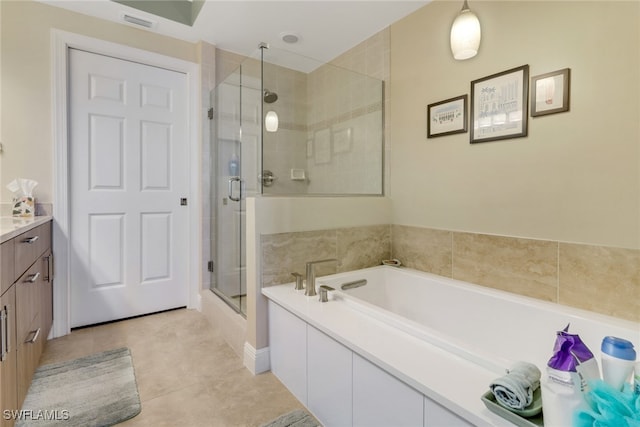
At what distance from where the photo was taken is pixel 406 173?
2.27 meters

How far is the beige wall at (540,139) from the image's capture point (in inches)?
51.0

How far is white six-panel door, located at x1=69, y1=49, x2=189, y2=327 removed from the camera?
230 cm

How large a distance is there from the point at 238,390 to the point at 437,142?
1866 millimetres

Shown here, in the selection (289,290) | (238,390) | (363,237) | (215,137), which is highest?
(215,137)

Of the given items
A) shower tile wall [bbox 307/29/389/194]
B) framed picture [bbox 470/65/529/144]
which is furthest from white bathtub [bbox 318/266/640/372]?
framed picture [bbox 470/65/529/144]

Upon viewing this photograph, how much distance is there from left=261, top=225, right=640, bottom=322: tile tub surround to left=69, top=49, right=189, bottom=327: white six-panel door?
1.35 meters

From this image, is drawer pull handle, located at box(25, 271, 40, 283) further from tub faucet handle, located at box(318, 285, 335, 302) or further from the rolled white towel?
the rolled white towel

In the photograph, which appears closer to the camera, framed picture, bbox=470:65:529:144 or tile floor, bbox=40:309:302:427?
tile floor, bbox=40:309:302:427

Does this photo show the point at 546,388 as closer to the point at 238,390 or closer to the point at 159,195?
the point at 238,390

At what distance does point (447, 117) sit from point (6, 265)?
2258mm

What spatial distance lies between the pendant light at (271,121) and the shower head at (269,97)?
3.1 inches

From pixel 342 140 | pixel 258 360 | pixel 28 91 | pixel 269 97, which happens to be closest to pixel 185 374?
pixel 258 360

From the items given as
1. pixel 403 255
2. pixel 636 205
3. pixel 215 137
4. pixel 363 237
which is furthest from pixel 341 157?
pixel 636 205

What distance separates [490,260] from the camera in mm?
1761
